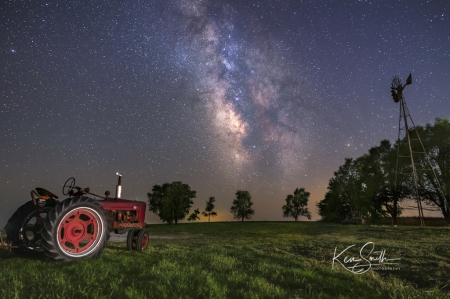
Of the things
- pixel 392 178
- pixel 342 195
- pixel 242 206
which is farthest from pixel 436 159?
pixel 242 206

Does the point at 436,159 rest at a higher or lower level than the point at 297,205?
higher

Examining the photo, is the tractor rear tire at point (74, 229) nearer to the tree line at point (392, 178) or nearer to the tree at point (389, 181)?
the tree line at point (392, 178)

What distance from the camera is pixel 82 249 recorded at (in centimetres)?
714

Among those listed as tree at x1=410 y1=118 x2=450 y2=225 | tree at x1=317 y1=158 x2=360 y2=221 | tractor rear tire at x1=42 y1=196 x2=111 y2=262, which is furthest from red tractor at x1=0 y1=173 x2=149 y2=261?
tree at x1=317 y1=158 x2=360 y2=221

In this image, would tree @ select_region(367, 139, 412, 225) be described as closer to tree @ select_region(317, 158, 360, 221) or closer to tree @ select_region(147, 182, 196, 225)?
tree @ select_region(317, 158, 360, 221)

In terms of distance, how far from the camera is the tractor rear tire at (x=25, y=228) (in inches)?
298

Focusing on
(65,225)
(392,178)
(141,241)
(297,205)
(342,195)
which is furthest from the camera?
(297,205)

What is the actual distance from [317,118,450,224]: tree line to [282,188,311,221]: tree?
77.4 feet

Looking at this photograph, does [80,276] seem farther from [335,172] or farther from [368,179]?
[335,172]

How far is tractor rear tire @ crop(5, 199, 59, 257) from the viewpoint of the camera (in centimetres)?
756

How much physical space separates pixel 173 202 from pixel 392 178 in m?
34.6

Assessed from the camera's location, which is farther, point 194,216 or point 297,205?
point 297,205

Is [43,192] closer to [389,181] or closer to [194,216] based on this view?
[389,181]

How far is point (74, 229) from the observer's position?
700 cm
